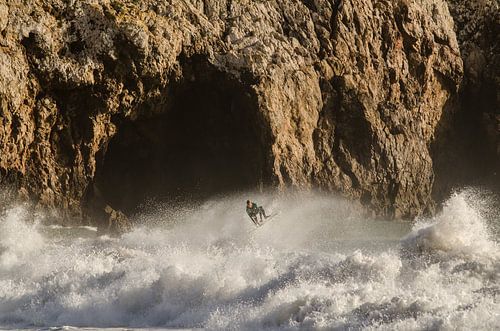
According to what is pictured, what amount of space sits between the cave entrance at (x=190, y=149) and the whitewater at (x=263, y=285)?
1809 cm

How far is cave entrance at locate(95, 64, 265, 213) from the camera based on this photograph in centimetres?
4850

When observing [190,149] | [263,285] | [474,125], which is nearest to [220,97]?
[190,149]

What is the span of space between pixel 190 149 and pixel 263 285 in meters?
29.5

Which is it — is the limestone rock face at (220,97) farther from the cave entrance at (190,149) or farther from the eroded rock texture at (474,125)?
the eroded rock texture at (474,125)

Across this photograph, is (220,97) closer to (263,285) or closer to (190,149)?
(190,149)

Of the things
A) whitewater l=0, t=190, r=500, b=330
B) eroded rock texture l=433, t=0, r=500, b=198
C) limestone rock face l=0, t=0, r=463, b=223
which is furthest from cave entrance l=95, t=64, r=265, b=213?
whitewater l=0, t=190, r=500, b=330

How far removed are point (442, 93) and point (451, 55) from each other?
317 cm

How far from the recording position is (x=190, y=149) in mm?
50844

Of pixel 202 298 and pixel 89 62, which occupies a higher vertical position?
pixel 89 62

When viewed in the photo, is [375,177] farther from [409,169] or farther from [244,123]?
[244,123]

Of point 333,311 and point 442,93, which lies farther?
point 442,93

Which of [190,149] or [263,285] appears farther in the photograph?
[190,149]

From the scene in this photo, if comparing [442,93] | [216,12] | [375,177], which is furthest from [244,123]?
[442,93]

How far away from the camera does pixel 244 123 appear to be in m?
49.3
